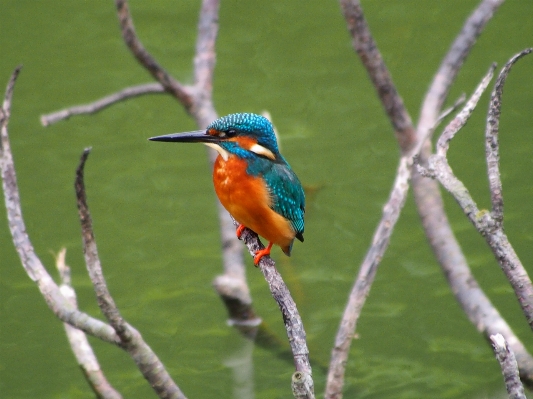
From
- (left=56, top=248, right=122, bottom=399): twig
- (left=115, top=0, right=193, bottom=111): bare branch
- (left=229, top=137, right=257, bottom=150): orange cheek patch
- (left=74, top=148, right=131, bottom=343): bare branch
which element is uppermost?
(left=115, top=0, right=193, bottom=111): bare branch

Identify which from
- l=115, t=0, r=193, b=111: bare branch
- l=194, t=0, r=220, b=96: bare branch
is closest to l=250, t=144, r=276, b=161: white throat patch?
l=115, t=0, r=193, b=111: bare branch

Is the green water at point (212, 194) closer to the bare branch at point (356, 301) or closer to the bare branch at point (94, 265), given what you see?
the bare branch at point (356, 301)

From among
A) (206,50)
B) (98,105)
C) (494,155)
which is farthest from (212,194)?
(494,155)

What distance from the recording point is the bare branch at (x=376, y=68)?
12.2 ft

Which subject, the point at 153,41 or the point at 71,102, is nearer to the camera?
the point at 71,102

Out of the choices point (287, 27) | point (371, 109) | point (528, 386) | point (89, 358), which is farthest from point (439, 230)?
point (287, 27)

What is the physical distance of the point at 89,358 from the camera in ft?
10.4

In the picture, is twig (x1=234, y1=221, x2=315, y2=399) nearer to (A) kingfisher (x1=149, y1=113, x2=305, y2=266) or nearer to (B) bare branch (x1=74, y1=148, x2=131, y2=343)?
(A) kingfisher (x1=149, y1=113, x2=305, y2=266)

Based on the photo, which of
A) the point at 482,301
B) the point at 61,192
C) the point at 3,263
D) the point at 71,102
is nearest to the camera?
the point at 482,301

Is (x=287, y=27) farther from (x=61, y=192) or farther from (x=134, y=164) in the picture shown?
(x=61, y=192)

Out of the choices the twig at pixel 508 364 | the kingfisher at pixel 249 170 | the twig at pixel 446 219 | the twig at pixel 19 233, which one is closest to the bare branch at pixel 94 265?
the twig at pixel 19 233

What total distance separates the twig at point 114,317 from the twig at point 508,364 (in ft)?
3.45

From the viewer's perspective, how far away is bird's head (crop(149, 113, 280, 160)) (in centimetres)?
262

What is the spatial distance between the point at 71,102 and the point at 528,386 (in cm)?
381
